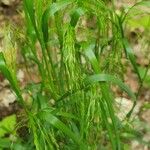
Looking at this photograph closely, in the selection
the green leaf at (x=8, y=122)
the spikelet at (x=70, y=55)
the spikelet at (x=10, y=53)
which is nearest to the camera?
the spikelet at (x=70, y=55)

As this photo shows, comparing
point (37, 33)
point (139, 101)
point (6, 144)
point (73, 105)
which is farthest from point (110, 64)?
point (139, 101)

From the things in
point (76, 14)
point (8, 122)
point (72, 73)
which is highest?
point (76, 14)

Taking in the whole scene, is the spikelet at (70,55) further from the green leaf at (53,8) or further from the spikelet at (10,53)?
the spikelet at (10,53)

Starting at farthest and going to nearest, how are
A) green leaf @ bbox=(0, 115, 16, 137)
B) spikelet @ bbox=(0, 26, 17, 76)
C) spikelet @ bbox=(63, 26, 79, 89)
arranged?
green leaf @ bbox=(0, 115, 16, 137), spikelet @ bbox=(0, 26, 17, 76), spikelet @ bbox=(63, 26, 79, 89)

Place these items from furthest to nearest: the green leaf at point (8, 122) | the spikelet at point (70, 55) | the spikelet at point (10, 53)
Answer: the green leaf at point (8, 122) → the spikelet at point (10, 53) → the spikelet at point (70, 55)

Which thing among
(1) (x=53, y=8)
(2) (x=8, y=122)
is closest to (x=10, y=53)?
(1) (x=53, y=8)

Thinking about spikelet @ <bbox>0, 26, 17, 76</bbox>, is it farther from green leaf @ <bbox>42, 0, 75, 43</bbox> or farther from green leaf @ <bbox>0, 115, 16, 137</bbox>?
green leaf @ <bbox>0, 115, 16, 137</bbox>

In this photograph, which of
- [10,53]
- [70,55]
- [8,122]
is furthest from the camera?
[8,122]

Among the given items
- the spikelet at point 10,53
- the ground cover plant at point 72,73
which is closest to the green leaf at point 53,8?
the ground cover plant at point 72,73

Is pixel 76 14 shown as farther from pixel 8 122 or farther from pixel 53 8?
pixel 8 122

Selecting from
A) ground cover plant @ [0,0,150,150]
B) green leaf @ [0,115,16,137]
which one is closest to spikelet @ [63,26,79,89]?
ground cover plant @ [0,0,150,150]

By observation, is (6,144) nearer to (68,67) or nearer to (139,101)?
(68,67)
